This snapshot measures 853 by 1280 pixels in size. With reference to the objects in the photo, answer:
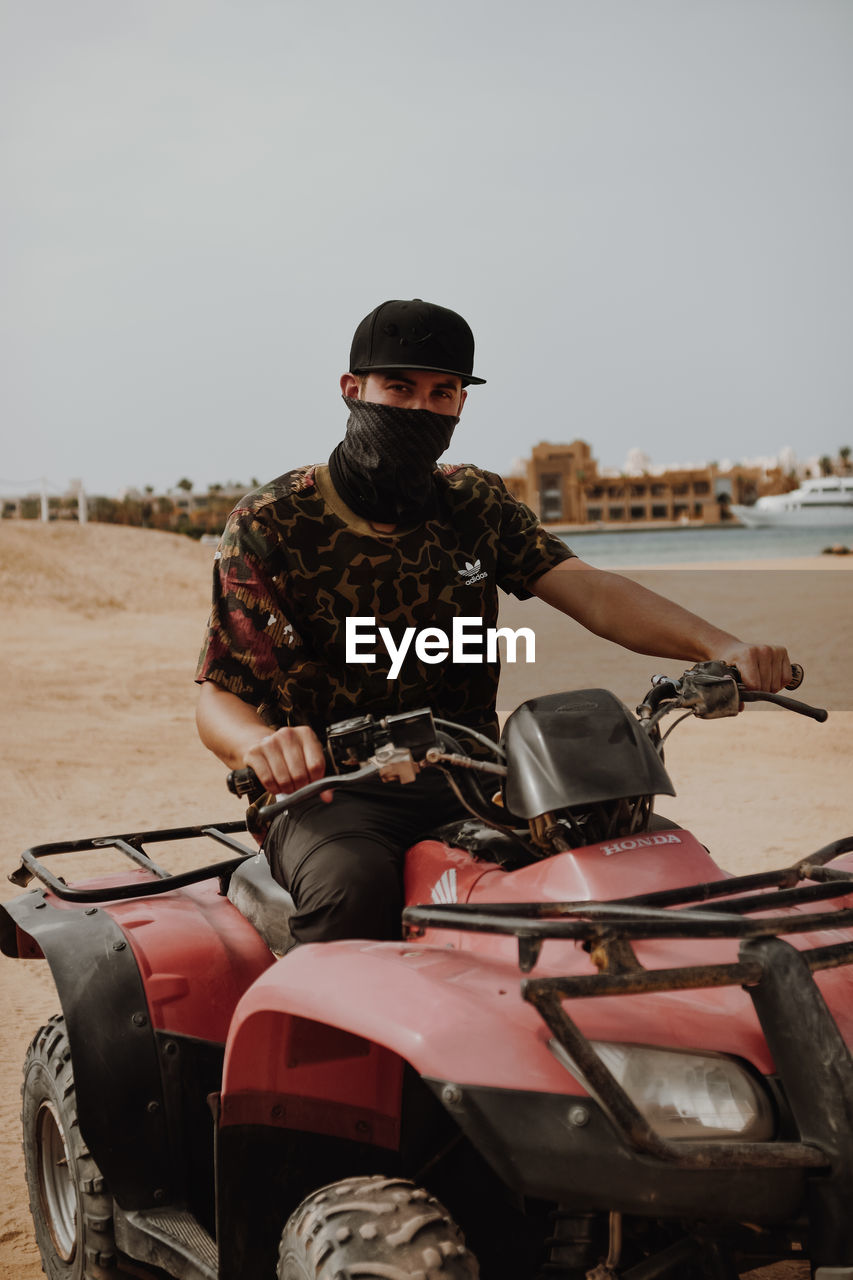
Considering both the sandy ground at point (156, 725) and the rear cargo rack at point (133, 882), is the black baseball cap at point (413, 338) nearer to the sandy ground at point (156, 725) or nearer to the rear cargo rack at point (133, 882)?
the rear cargo rack at point (133, 882)

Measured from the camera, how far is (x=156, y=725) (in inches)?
559

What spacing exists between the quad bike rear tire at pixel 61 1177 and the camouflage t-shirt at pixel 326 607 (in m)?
0.93

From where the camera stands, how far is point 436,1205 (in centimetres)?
213

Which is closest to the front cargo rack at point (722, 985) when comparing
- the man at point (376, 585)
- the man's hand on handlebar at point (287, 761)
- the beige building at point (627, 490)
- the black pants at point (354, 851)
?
the man's hand on handlebar at point (287, 761)

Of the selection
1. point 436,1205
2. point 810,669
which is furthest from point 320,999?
point 810,669

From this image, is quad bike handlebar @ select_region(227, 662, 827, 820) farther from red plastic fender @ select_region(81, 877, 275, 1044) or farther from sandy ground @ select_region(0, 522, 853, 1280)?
sandy ground @ select_region(0, 522, 853, 1280)

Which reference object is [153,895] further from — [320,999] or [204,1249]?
[320,999]

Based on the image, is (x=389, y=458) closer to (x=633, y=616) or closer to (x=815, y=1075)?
(x=633, y=616)

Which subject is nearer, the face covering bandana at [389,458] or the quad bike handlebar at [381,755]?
the quad bike handlebar at [381,755]

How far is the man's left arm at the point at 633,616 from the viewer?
3373 mm

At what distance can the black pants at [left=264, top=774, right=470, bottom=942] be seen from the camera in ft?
8.94

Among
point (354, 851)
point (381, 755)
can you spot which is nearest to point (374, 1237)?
point (381, 755)

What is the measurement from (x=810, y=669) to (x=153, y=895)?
15.8 metres

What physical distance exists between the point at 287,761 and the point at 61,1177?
154 centimetres
